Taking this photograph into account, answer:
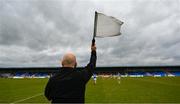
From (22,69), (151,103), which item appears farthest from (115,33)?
(22,69)

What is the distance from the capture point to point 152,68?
139250 mm

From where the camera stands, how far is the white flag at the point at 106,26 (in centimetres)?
580

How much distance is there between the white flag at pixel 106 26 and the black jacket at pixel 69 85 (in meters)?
0.93

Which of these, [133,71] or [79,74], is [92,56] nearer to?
[79,74]

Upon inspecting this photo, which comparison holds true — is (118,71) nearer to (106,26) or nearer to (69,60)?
(106,26)

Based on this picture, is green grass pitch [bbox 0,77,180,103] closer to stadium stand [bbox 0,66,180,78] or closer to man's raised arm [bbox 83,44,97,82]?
man's raised arm [bbox 83,44,97,82]

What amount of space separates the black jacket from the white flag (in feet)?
3.07

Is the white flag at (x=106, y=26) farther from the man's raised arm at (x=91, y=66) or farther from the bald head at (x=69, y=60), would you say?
the bald head at (x=69, y=60)

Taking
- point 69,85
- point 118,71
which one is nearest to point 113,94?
point 69,85

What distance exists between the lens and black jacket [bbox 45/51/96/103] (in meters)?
5.05

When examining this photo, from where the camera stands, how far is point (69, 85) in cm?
509

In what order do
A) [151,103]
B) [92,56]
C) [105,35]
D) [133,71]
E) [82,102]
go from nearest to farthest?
[82,102], [92,56], [105,35], [151,103], [133,71]

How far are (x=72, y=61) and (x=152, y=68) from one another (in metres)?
137

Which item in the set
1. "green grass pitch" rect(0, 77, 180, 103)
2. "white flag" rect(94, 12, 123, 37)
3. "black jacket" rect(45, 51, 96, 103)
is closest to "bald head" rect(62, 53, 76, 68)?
"black jacket" rect(45, 51, 96, 103)
